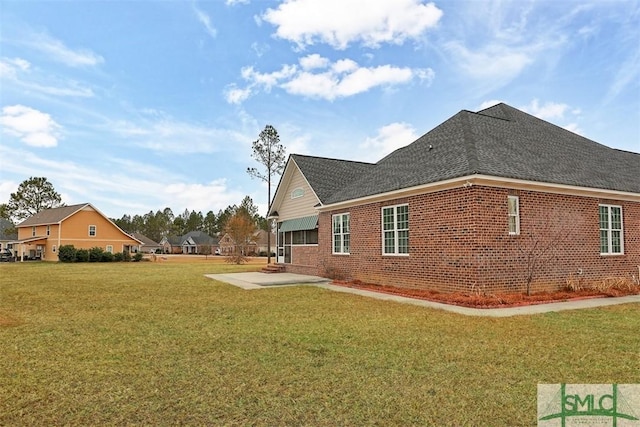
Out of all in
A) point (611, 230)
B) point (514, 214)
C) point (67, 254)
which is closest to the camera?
point (514, 214)

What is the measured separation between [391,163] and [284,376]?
14041mm

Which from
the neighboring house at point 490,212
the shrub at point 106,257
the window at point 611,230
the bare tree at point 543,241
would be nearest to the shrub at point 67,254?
the shrub at point 106,257

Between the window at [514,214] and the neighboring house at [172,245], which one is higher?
the window at [514,214]

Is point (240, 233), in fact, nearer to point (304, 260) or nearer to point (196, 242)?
point (304, 260)

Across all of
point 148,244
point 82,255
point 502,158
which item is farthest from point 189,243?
point 502,158

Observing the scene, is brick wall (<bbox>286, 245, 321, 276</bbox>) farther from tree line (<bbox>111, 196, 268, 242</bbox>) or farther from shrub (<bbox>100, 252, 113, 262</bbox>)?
tree line (<bbox>111, 196, 268, 242</bbox>)

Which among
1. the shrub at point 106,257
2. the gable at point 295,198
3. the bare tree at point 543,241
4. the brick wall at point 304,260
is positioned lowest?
the shrub at point 106,257

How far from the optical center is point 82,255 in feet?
138

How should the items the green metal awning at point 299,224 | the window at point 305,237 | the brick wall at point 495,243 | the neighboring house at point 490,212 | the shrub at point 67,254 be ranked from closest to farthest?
1. the brick wall at point 495,243
2. the neighboring house at point 490,212
3. the green metal awning at point 299,224
4. the window at point 305,237
5. the shrub at point 67,254

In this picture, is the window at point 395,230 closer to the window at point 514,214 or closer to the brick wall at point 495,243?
the brick wall at point 495,243

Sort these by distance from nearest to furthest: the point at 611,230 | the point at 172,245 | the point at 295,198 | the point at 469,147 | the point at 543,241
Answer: the point at 543,241, the point at 469,147, the point at 611,230, the point at 295,198, the point at 172,245

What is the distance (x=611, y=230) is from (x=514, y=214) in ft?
16.7

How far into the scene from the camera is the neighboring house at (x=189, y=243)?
93812mm

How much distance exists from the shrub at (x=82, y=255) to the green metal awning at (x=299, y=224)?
27216 millimetres
